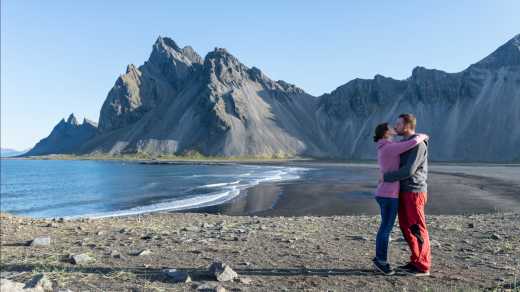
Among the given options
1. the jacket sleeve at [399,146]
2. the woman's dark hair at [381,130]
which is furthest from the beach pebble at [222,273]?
the woman's dark hair at [381,130]

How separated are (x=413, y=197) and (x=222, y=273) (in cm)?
368

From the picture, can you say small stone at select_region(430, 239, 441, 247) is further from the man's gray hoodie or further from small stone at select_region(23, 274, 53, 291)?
small stone at select_region(23, 274, 53, 291)

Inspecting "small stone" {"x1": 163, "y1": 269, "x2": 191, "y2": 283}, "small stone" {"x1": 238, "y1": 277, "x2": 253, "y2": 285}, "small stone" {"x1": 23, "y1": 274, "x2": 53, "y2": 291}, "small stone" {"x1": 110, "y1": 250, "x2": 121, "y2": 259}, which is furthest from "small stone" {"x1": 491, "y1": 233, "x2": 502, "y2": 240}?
"small stone" {"x1": 23, "y1": 274, "x2": 53, "y2": 291}

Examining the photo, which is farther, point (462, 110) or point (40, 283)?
point (462, 110)

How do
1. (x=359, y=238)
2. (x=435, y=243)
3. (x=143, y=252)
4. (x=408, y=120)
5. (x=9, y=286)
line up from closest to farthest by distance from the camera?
1. (x=9, y=286)
2. (x=408, y=120)
3. (x=143, y=252)
4. (x=435, y=243)
5. (x=359, y=238)

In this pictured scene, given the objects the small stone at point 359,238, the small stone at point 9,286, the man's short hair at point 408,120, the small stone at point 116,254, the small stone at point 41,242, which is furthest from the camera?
the small stone at point 359,238

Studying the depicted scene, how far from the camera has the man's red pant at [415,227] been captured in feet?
25.5

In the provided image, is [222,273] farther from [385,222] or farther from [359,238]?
[359,238]

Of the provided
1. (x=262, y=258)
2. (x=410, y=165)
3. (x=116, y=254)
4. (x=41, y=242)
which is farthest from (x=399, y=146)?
(x=41, y=242)

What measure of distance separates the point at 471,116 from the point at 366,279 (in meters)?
167

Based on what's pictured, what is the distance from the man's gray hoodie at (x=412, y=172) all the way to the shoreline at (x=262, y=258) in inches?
63.7

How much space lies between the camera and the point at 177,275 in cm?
754

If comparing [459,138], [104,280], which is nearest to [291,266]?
[104,280]

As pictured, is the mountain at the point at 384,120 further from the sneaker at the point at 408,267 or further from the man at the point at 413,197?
the sneaker at the point at 408,267
